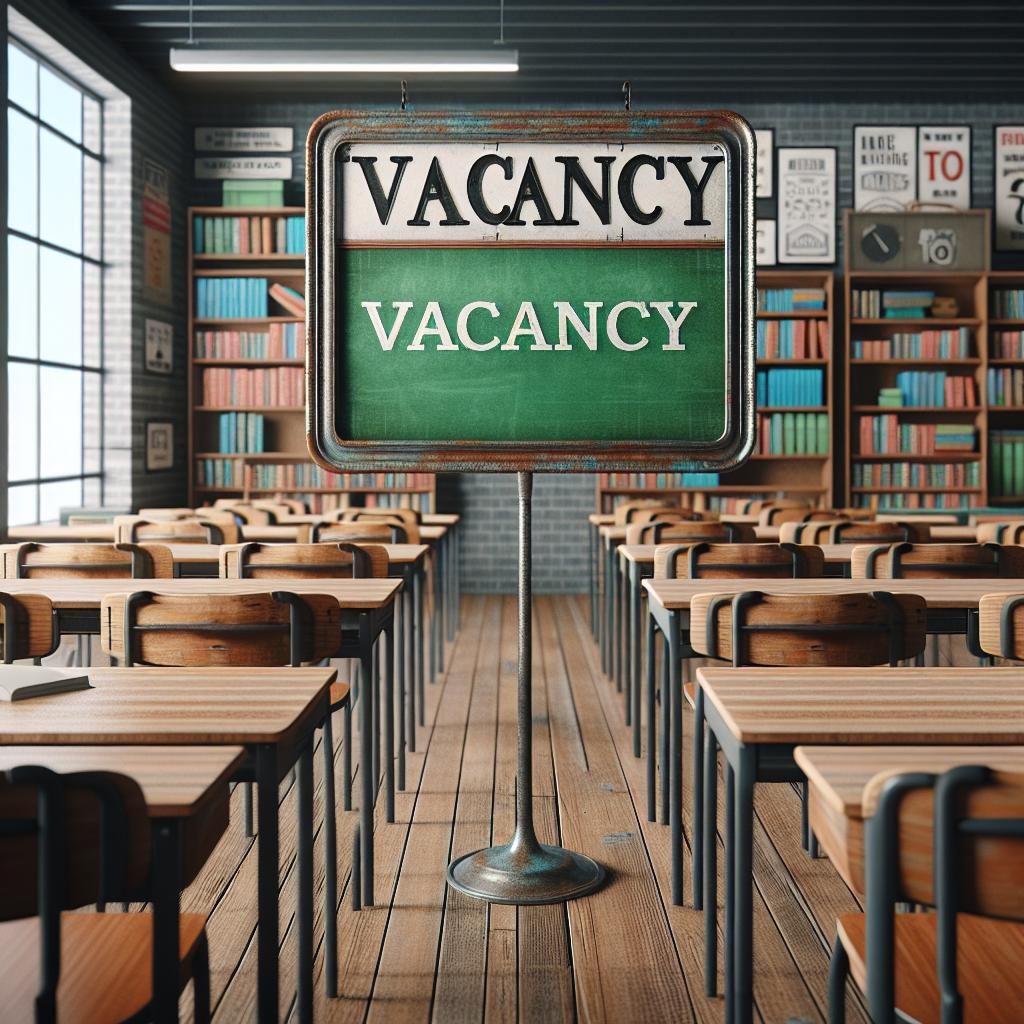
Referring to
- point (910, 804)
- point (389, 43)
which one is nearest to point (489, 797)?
point (910, 804)

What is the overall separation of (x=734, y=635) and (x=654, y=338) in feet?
2.22

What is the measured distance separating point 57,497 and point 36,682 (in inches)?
231

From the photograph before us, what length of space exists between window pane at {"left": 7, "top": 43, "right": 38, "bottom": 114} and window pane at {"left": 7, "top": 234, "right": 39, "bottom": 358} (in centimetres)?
80

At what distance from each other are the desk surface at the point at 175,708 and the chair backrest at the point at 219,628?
407 millimetres

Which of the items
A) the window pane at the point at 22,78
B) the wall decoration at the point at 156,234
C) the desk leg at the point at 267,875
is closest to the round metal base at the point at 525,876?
the desk leg at the point at 267,875

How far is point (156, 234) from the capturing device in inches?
329

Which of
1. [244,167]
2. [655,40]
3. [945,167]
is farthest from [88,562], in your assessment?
[945,167]

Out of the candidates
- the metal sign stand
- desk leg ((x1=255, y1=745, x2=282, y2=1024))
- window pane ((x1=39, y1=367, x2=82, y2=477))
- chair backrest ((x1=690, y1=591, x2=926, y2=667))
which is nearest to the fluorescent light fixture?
window pane ((x1=39, y1=367, x2=82, y2=477))

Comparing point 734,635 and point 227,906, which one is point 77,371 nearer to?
point 227,906

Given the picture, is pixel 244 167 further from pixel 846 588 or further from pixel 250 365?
pixel 846 588

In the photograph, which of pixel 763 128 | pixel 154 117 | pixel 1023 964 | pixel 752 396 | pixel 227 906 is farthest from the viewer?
pixel 763 128

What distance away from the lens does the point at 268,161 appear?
9.04m

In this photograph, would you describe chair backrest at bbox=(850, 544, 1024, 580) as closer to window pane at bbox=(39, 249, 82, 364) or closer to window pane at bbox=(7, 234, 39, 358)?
window pane at bbox=(7, 234, 39, 358)

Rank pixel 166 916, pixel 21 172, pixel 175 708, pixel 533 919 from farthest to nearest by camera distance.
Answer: pixel 21 172 < pixel 533 919 < pixel 175 708 < pixel 166 916
